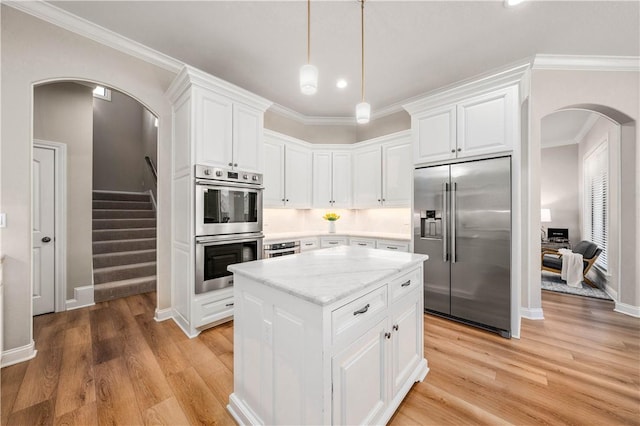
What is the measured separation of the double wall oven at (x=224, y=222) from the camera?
2.70m

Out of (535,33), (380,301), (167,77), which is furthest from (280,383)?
(535,33)

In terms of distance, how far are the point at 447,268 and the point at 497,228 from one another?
69 cm

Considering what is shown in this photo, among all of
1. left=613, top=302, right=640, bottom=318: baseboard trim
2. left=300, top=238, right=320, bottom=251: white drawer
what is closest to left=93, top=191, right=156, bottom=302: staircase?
left=300, top=238, right=320, bottom=251: white drawer

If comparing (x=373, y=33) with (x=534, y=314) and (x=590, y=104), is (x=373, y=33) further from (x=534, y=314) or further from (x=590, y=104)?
(x=534, y=314)

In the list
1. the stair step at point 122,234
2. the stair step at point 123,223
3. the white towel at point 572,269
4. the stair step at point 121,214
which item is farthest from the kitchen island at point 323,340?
the stair step at point 121,214

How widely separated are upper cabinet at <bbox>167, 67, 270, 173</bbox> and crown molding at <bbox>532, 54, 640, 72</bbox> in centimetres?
343

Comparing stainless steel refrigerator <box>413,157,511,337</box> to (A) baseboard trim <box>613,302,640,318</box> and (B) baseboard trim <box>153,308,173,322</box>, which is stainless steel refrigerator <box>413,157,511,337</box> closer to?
(A) baseboard trim <box>613,302,640,318</box>

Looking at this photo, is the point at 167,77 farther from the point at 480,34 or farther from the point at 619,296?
the point at 619,296

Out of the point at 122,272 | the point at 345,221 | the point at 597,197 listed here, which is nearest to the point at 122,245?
the point at 122,272

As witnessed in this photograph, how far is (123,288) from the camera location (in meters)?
3.73

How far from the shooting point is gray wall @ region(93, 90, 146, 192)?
20.4 feet

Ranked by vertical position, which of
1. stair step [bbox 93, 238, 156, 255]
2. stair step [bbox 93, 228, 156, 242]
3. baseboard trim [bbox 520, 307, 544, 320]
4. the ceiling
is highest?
the ceiling

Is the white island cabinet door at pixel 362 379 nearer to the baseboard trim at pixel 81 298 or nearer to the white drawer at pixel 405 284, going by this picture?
the white drawer at pixel 405 284

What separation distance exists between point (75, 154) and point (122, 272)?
1780mm
